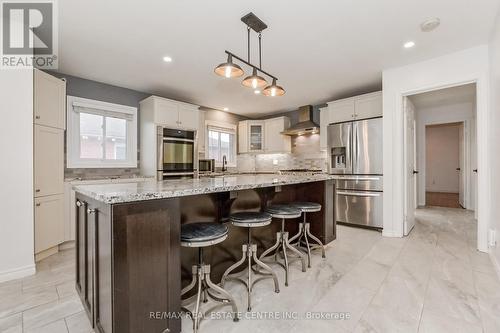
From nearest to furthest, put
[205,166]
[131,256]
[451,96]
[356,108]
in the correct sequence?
1. [131,256]
2. [356,108]
3. [451,96]
4. [205,166]

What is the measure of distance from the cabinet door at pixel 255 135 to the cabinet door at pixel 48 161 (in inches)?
151

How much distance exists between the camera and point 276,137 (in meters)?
5.74

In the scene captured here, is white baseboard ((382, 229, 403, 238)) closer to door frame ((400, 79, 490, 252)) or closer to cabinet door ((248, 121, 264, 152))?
door frame ((400, 79, 490, 252))

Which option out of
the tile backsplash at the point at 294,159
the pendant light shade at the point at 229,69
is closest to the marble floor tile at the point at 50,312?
the pendant light shade at the point at 229,69

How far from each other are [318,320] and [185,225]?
1141 mm

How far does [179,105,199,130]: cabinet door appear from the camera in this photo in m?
4.35

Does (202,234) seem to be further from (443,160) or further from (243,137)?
(443,160)

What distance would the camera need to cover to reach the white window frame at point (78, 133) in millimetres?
3537

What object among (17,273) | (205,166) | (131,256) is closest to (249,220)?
(131,256)

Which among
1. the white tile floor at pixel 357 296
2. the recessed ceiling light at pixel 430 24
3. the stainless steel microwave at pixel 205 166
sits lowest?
the white tile floor at pixel 357 296

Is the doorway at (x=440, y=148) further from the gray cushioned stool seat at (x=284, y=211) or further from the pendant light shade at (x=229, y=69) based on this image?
the pendant light shade at (x=229, y=69)

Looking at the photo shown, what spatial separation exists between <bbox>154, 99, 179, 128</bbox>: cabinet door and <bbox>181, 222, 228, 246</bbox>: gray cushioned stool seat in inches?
112

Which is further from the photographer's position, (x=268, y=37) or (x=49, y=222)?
(x=49, y=222)

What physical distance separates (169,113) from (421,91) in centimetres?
390
